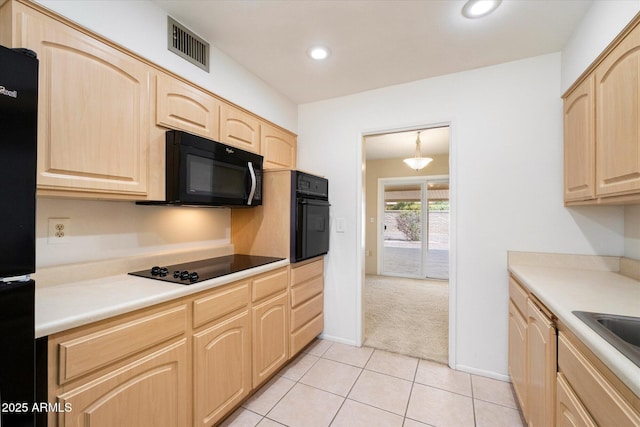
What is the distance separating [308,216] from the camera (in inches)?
91.3

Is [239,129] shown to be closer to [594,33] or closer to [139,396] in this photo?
[139,396]

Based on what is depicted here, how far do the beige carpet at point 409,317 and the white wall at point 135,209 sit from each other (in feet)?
6.45

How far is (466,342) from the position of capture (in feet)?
7.22

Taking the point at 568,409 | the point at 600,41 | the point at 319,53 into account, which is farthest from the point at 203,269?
the point at 600,41

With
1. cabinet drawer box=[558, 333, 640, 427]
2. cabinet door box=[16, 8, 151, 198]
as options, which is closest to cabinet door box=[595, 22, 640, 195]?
cabinet drawer box=[558, 333, 640, 427]

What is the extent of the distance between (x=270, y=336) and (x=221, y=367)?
47 cm

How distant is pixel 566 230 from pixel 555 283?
696 millimetres

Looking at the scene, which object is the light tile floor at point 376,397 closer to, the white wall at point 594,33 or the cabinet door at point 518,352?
the cabinet door at point 518,352

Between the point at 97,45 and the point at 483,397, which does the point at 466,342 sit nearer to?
the point at 483,397

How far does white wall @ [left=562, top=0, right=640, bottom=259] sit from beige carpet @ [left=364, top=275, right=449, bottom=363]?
5.18 ft

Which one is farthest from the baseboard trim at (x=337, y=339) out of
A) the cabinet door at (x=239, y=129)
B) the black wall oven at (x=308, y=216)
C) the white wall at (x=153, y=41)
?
the white wall at (x=153, y=41)


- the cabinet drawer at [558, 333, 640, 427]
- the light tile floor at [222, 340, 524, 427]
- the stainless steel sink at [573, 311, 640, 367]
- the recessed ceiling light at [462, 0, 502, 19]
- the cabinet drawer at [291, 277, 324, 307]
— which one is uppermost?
the recessed ceiling light at [462, 0, 502, 19]

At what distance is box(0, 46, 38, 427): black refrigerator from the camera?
69cm

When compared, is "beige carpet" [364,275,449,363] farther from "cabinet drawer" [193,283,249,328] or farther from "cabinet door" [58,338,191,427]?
"cabinet door" [58,338,191,427]
